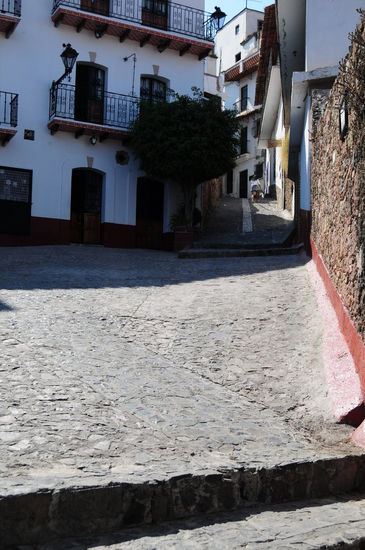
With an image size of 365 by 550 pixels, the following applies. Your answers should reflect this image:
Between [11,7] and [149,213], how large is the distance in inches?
295

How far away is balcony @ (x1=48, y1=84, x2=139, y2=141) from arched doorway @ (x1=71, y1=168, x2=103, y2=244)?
1.30m

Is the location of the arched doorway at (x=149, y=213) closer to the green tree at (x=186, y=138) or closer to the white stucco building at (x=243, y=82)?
the green tree at (x=186, y=138)

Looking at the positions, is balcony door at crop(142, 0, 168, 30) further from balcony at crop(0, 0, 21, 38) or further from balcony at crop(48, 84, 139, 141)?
balcony at crop(0, 0, 21, 38)

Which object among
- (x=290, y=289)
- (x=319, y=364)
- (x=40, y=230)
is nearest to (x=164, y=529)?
(x=319, y=364)

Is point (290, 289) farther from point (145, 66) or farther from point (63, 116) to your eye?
point (145, 66)

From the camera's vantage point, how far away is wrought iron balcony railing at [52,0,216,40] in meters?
19.4

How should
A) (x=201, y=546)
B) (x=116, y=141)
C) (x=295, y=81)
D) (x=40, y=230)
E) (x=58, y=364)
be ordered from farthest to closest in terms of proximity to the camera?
(x=116, y=141), (x=40, y=230), (x=295, y=81), (x=58, y=364), (x=201, y=546)

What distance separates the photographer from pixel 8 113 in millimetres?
17891

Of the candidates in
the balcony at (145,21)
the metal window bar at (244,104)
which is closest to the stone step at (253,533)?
the balcony at (145,21)

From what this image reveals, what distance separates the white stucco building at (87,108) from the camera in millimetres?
17969

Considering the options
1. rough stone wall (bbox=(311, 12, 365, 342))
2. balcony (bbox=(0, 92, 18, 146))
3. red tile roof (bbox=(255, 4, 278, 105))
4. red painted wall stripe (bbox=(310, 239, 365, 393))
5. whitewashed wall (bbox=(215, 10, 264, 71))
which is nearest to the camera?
red painted wall stripe (bbox=(310, 239, 365, 393))

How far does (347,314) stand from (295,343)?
0.75 meters

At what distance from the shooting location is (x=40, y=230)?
1816cm

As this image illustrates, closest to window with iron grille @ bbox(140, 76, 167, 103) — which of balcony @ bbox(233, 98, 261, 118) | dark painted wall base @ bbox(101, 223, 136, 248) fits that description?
dark painted wall base @ bbox(101, 223, 136, 248)
